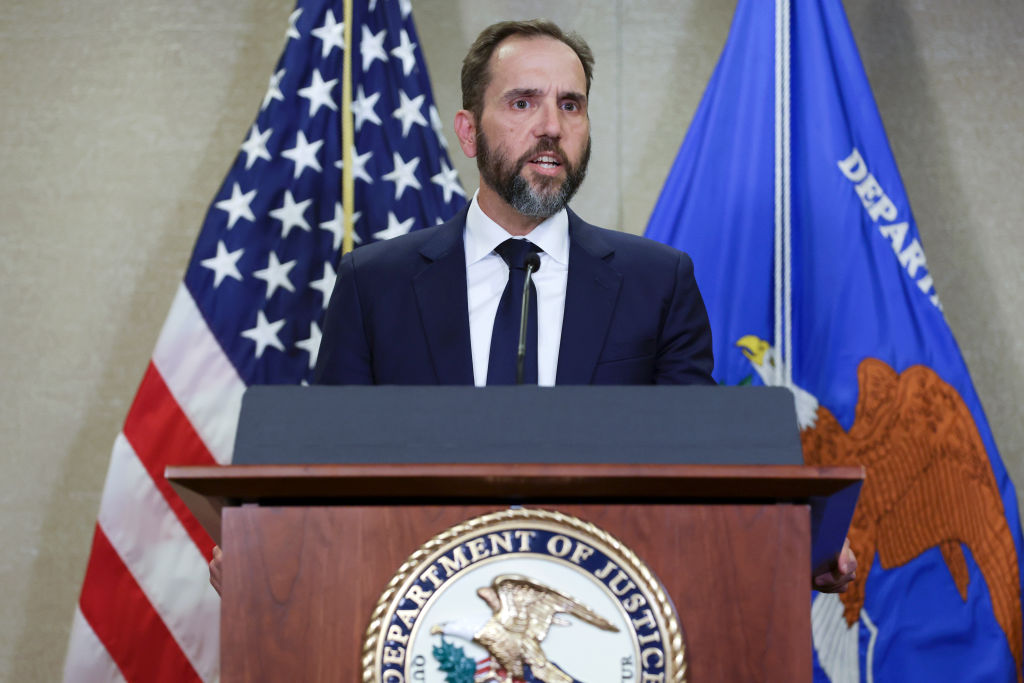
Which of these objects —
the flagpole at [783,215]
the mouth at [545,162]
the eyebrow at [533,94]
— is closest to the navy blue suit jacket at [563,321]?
the mouth at [545,162]

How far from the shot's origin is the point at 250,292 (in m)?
2.83

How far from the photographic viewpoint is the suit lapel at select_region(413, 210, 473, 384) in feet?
5.25

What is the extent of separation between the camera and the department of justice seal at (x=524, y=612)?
3.03 ft

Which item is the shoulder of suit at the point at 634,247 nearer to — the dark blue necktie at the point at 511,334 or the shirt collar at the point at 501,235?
the shirt collar at the point at 501,235

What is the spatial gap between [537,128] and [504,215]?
0.54ft

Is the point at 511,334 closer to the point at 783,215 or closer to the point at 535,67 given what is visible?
the point at 535,67

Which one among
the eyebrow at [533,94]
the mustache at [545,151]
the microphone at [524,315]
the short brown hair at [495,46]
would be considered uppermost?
the short brown hair at [495,46]

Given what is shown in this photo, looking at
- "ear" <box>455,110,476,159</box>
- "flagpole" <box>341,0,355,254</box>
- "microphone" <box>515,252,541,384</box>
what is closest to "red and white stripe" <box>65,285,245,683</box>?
"flagpole" <box>341,0,355,254</box>

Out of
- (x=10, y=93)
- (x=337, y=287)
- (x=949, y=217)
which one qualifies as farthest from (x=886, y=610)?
(x=10, y=93)

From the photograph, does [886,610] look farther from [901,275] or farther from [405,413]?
[405,413]

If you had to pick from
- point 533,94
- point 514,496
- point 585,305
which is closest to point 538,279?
point 585,305

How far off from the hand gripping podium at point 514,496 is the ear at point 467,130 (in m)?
1.04

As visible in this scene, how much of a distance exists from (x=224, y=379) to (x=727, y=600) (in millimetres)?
2086

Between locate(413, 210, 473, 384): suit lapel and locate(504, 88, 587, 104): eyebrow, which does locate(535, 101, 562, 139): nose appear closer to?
locate(504, 88, 587, 104): eyebrow
